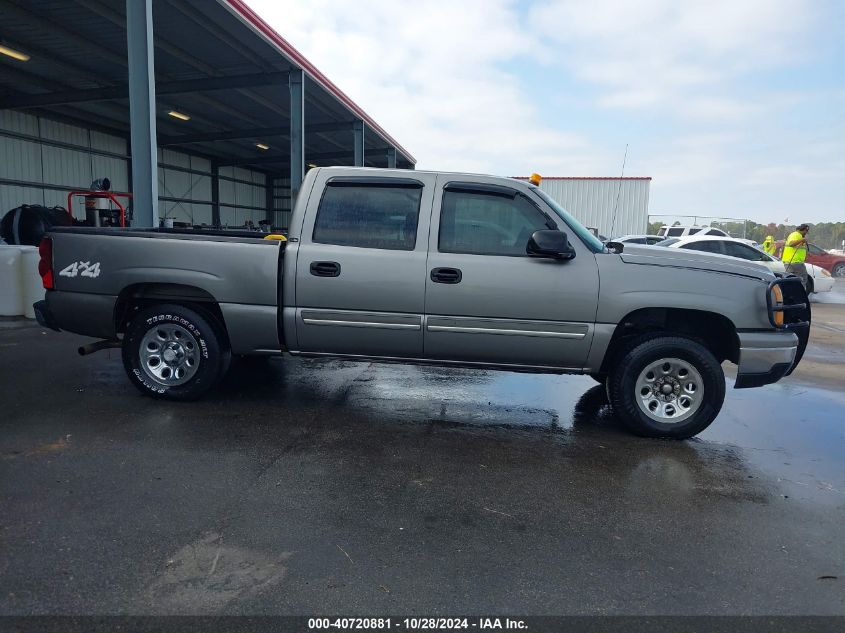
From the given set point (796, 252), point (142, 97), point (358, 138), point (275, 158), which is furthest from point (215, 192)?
point (796, 252)

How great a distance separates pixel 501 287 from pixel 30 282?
28.6ft

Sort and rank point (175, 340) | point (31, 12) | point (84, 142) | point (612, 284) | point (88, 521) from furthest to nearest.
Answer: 1. point (84, 142)
2. point (31, 12)
3. point (175, 340)
4. point (612, 284)
5. point (88, 521)

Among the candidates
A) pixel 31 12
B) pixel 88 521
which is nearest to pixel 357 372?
pixel 88 521

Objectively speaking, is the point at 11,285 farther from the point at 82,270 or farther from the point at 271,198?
the point at 271,198

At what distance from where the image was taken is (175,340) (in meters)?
4.91

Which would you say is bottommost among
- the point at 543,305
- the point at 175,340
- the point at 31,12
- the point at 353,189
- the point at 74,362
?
the point at 74,362

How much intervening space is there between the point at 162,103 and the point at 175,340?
57.7ft

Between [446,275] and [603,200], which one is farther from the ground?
[603,200]

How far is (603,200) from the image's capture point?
28.8 m

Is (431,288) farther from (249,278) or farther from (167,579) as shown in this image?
(167,579)

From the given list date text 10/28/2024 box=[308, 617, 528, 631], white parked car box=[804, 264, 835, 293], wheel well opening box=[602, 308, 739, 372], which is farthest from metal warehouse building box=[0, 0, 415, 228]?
white parked car box=[804, 264, 835, 293]

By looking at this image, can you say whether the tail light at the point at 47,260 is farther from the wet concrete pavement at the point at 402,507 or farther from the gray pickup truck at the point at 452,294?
the wet concrete pavement at the point at 402,507

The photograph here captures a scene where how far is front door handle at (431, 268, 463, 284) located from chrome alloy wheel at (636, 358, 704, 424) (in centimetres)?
162

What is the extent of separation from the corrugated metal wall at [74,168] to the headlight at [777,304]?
74.7 ft
